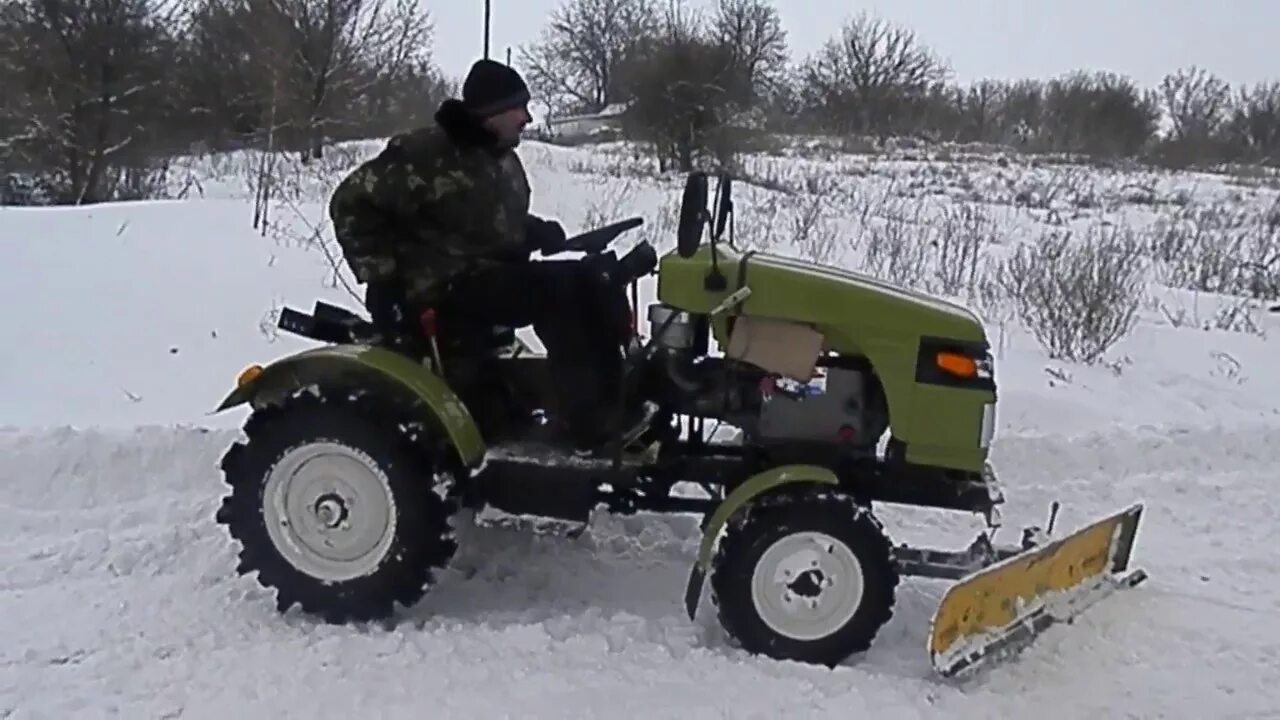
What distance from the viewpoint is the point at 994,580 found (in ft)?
11.3

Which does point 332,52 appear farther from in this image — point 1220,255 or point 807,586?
point 807,586

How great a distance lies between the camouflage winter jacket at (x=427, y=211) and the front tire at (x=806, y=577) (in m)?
1.25

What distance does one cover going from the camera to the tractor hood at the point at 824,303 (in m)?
3.61

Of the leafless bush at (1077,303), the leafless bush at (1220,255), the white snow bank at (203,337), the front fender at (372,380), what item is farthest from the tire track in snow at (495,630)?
the leafless bush at (1220,255)

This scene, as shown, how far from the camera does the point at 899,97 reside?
36406 mm

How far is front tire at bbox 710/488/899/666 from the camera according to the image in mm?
3494

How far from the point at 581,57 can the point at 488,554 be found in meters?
→ 37.2

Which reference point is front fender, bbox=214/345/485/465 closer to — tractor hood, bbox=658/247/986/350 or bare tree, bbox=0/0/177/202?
tractor hood, bbox=658/247/986/350

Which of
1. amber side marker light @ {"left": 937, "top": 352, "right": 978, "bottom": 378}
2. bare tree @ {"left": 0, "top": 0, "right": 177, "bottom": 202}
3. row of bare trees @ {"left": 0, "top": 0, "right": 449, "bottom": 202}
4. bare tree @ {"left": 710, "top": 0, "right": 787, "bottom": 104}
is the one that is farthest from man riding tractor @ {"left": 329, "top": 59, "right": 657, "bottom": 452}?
bare tree @ {"left": 710, "top": 0, "right": 787, "bottom": 104}

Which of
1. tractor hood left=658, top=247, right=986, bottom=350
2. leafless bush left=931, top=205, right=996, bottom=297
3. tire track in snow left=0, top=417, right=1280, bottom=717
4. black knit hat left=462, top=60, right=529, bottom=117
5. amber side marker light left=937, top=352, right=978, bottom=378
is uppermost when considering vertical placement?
black knit hat left=462, top=60, right=529, bottom=117

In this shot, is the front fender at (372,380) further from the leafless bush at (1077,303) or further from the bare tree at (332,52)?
the bare tree at (332,52)

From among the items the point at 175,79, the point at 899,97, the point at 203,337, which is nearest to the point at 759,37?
the point at 899,97

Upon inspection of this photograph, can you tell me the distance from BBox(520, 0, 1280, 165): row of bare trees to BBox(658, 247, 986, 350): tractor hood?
18148 millimetres

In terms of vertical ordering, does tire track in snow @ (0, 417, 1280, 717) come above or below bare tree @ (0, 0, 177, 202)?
below
